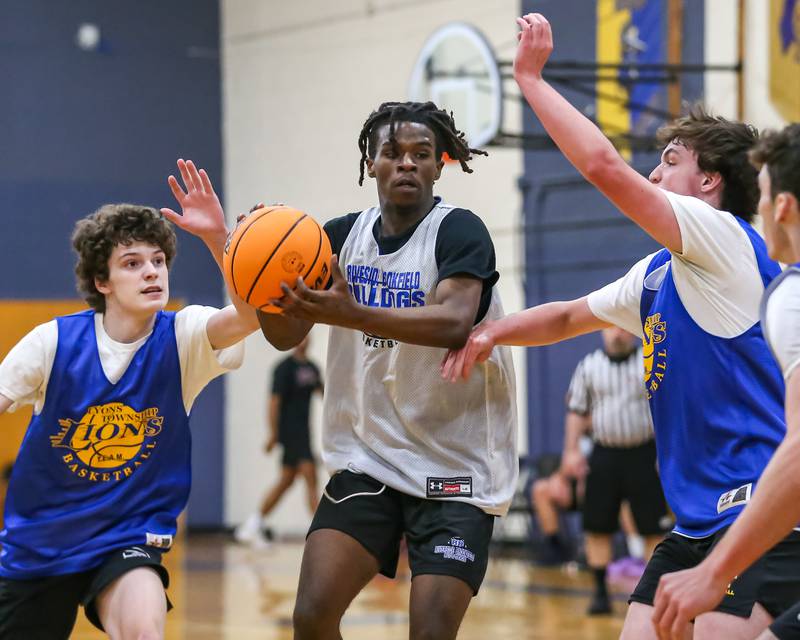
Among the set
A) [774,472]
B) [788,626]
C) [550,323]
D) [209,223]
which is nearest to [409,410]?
[550,323]

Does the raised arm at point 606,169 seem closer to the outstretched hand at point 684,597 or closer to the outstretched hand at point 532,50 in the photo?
the outstretched hand at point 532,50

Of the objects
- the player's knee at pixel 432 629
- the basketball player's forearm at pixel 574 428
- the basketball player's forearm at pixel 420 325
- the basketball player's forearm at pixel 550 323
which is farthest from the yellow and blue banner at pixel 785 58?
the player's knee at pixel 432 629

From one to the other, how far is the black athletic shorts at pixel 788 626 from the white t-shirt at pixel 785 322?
0.53 metres

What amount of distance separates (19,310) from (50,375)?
10.6 metres

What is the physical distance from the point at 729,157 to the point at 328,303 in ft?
4.26

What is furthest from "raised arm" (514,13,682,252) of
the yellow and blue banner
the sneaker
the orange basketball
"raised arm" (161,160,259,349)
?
the yellow and blue banner

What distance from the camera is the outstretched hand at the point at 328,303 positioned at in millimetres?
3539

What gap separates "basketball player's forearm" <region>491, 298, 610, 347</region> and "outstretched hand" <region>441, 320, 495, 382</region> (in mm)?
141

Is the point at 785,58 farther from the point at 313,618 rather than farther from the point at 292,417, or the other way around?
the point at 313,618

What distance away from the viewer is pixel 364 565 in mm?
4023

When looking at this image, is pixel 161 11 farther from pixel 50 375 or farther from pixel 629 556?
pixel 50 375

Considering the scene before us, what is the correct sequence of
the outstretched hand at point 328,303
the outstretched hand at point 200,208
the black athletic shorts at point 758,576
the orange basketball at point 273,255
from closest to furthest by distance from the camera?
the black athletic shorts at point 758,576 → the outstretched hand at point 328,303 → the orange basketball at point 273,255 → the outstretched hand at point 200,208

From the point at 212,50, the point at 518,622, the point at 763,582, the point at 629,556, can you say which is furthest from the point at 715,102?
the point at 763,582

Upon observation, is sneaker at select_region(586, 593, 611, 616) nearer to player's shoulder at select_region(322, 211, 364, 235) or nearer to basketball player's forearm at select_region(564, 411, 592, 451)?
basketball player's forearm at select_region(564, 411, 592, 451)
